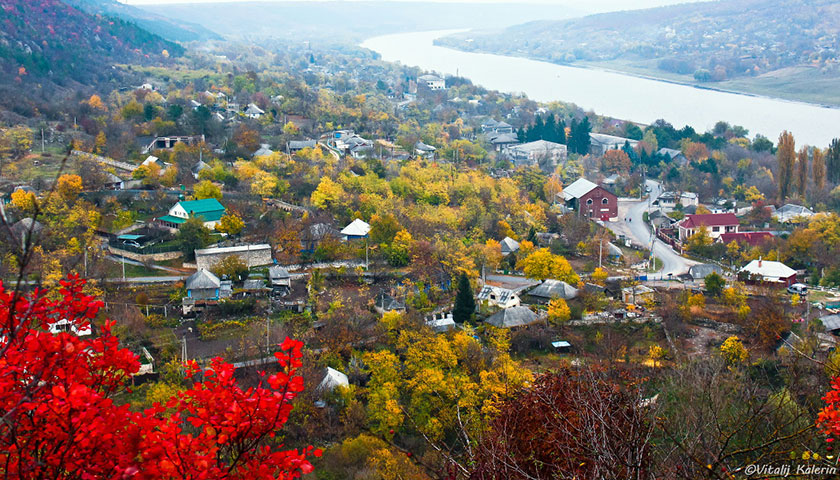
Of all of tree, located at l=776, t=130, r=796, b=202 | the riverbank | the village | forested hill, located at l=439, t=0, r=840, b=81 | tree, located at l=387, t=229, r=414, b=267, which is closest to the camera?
the village

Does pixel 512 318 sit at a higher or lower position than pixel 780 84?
lower

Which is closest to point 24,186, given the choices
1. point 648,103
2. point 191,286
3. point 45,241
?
point 45,241

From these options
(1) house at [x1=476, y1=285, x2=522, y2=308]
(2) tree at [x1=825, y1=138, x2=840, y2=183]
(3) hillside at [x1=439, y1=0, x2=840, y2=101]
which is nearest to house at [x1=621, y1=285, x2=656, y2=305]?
(1) house at [x1=476, y1=285, x2=522, y2=308]

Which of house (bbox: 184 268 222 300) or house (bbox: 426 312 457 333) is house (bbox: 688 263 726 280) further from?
house (bbox: 184 268 222 300)

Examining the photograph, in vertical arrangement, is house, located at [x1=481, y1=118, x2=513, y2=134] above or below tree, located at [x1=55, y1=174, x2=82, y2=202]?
below

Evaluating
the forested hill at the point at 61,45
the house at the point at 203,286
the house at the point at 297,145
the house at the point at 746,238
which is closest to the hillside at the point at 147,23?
the forested hill at the point at 61,45

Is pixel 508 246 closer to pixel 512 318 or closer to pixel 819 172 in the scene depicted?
pixel 512 318

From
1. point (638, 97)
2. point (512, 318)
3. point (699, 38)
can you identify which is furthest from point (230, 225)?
point (699, 38)
